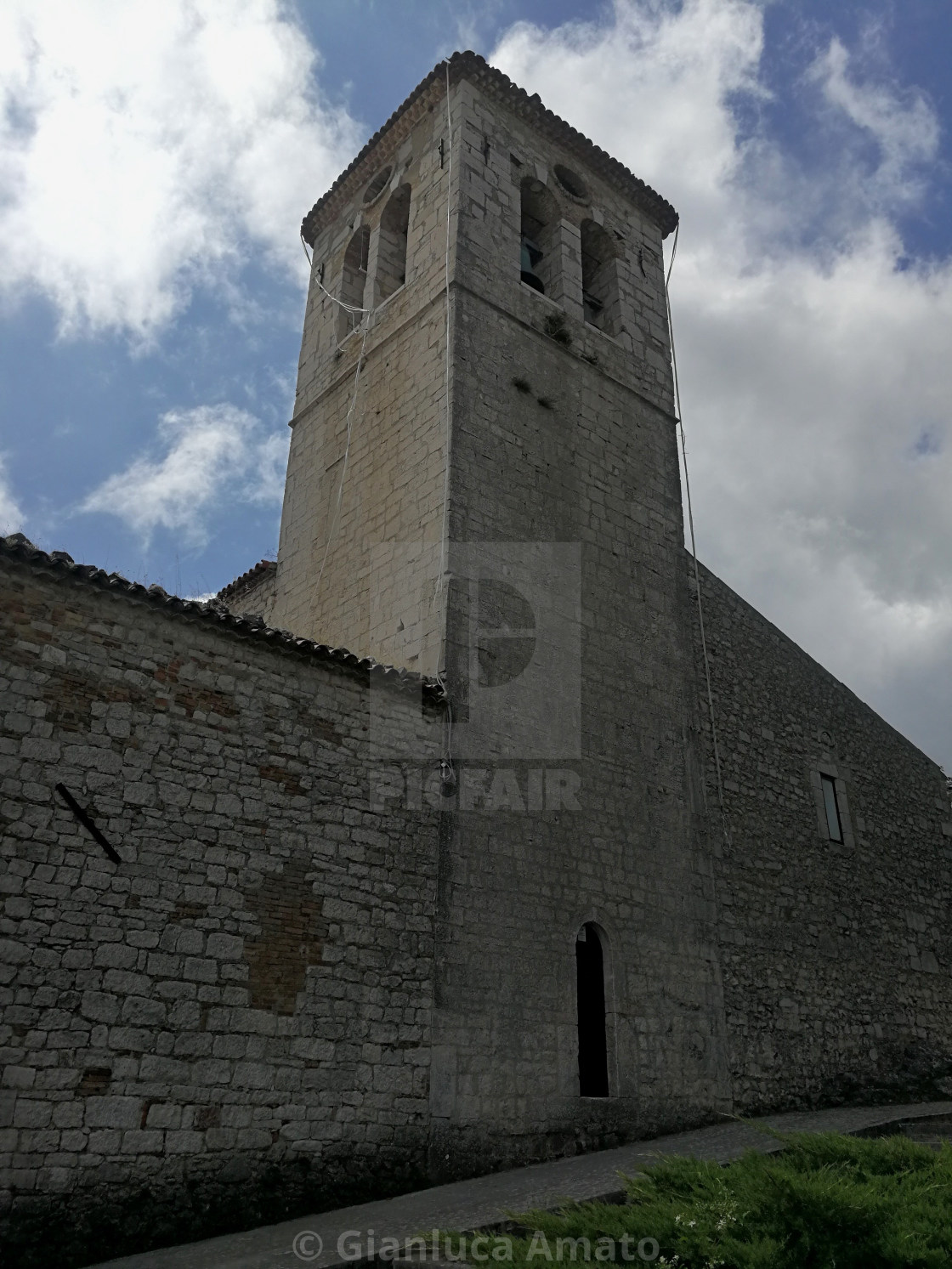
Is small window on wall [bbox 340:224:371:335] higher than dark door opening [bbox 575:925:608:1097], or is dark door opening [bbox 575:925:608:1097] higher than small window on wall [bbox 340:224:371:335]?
small window on wall [bbox 340:224:371:335]

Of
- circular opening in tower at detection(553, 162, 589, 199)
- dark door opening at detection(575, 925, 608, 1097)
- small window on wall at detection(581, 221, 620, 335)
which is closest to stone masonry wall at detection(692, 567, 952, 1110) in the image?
dark door opening at detection(575, 925, 608, 1097)

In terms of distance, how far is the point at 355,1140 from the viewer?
7.56m

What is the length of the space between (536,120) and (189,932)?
39.4 feet

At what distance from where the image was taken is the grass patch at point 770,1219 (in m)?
4.79

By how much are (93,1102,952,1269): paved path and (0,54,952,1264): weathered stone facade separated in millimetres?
272

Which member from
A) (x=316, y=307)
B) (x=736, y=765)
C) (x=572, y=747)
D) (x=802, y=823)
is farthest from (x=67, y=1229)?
(x=316, y=307)

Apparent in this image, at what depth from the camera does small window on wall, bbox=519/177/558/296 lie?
13.7 m

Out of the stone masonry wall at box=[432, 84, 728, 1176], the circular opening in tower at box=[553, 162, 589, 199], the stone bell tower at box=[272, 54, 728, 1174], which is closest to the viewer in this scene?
the stone masonry wall at box=[432, 84, 728, 1176]

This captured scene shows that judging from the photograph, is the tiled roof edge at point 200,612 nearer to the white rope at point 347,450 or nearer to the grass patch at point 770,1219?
the white rope at point 347,450

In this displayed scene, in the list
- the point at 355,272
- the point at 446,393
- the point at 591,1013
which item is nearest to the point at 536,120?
the point at 355,272

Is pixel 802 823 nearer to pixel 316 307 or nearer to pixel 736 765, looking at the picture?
pixel 736 765

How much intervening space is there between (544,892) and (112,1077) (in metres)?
4.18

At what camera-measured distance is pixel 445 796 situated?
9109 mm

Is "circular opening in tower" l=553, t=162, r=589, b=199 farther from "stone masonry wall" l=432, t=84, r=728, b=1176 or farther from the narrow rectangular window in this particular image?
the narrow rectangular window
